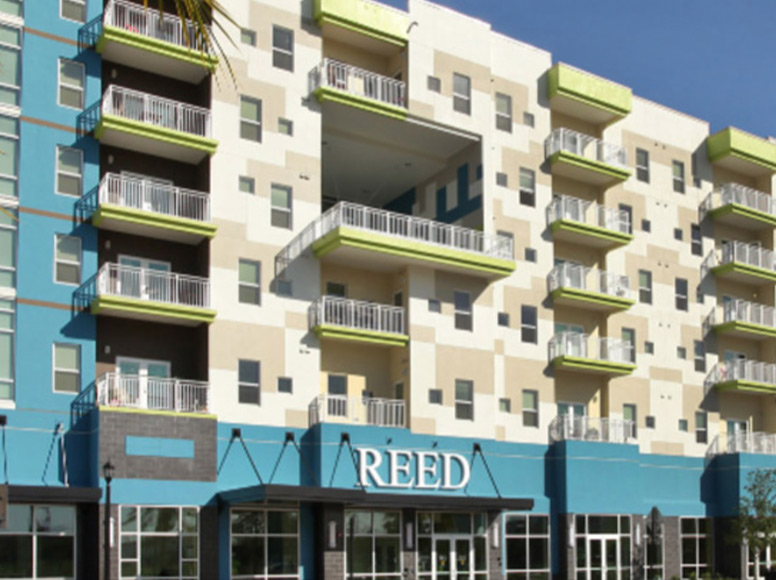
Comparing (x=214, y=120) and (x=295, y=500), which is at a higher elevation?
(x=214, y=120)

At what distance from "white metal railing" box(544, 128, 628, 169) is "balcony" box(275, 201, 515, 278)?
542 centimetres

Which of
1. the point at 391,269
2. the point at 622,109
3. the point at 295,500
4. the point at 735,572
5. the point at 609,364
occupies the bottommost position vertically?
the point at 735,572

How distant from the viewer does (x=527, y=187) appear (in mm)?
42125

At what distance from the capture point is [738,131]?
49.3 m

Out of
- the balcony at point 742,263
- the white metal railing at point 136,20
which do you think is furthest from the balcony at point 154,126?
the balcony at point 742,263

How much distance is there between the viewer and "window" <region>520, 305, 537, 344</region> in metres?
40.8

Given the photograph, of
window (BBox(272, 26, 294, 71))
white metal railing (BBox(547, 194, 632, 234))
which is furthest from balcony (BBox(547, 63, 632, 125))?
window (BBox(272, 26, 294, 71))

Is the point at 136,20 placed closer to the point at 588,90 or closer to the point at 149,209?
the point at 149,209

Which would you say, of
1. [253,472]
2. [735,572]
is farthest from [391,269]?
[735,572]

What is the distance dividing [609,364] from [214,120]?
18.7 metres

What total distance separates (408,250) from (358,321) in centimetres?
→ 304

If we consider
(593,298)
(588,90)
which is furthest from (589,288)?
(588,90)

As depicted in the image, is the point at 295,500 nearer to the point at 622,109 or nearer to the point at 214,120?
the point at 214,120

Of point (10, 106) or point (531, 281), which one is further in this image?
point (531, 281)
